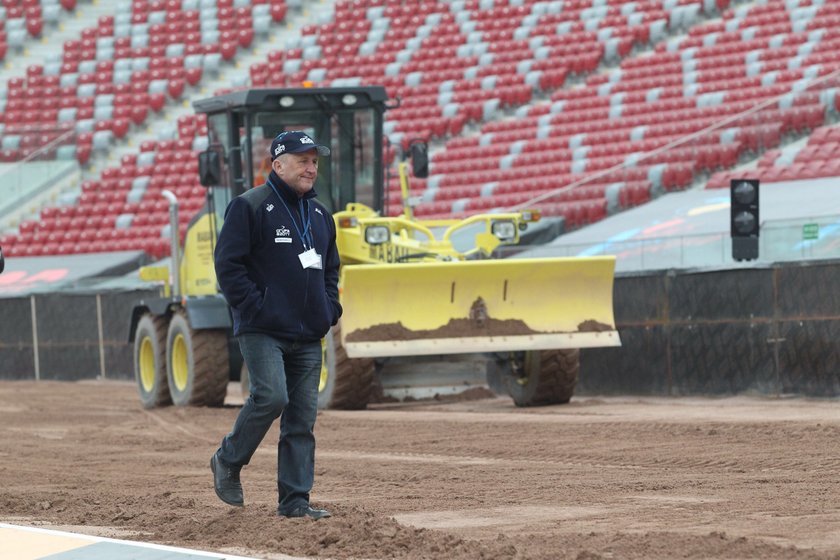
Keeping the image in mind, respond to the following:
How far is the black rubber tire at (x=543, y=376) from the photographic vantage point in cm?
1686

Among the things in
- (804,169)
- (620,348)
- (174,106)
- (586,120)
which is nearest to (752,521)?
(620,348)

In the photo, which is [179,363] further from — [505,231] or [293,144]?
[293,144]

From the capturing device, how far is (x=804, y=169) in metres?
23.4

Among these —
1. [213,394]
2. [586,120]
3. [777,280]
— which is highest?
[586,120]

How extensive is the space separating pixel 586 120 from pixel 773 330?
14062 millimetres

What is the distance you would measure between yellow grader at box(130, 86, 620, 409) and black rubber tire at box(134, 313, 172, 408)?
0.03 metres

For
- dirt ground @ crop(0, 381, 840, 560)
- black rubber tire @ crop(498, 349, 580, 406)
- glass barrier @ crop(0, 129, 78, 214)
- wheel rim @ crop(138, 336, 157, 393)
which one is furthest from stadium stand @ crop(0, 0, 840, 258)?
dirt ground @ crop(0, 381, 840, 560)

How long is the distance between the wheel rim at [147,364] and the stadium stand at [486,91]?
189 inches

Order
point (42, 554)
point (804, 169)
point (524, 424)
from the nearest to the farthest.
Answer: point (42, 554), point (524, 424), point (804, 169)

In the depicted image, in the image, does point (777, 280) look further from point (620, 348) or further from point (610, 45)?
point (610, 45)

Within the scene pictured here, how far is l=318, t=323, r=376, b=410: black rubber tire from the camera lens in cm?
1617

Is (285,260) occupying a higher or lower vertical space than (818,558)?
higher

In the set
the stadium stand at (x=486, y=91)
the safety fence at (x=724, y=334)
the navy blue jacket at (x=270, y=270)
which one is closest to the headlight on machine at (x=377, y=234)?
the safety fence at (x=724, y=334)

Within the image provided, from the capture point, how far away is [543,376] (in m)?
16.9
